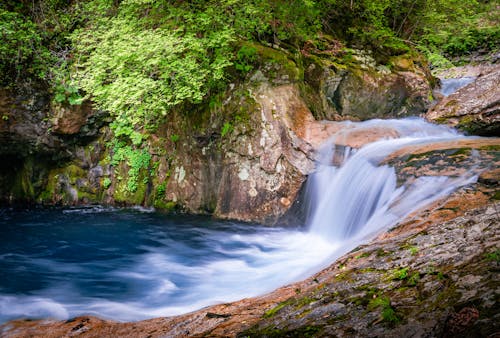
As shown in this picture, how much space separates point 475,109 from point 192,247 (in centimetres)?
661

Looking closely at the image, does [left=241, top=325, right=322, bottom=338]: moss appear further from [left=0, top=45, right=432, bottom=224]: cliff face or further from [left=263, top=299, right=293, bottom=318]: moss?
[left=0, top=45, right=432, bottom=224]: cliff face

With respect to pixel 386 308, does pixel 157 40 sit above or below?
above

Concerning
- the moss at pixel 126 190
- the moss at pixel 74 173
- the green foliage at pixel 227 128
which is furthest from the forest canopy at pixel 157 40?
the moss at pixel 74 173

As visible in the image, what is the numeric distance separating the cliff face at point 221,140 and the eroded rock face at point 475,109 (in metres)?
1.60

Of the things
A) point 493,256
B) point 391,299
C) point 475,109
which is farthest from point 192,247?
point 475,109

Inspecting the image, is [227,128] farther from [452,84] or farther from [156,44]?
[452,84]

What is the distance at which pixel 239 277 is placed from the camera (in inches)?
231

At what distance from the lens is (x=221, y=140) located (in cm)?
829

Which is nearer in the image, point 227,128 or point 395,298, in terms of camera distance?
point 395,298

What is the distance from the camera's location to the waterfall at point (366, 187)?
527 centimetres

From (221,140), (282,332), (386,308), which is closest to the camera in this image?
(386,308)

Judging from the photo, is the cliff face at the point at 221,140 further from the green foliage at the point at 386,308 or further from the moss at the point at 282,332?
the green foliage at the point at 386,308

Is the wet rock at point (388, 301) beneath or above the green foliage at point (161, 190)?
beneath

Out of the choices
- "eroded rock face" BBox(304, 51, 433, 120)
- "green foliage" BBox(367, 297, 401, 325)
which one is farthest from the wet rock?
"eroded rock face" BBox(304, 51, 433, 120)
